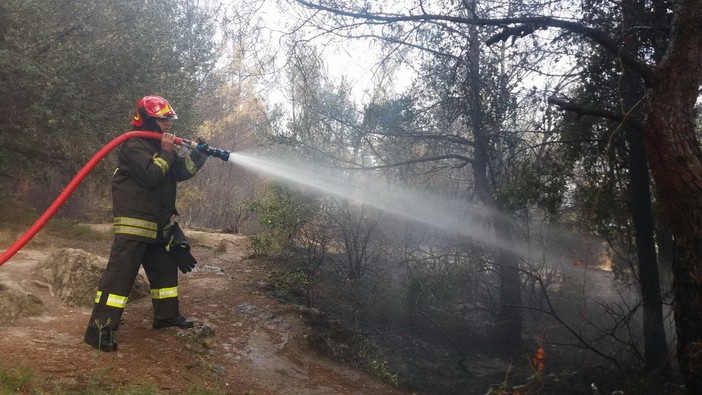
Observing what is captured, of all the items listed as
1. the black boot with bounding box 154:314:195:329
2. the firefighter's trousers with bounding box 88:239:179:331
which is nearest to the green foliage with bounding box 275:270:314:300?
the black boot with bounding box 154:314:195:329

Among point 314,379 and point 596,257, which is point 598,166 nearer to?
point 314,379

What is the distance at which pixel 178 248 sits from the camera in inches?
186

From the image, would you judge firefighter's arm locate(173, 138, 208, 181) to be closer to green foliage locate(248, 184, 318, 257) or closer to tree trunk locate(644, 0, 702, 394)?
tree trunk locate(644, 0, 702, 394)

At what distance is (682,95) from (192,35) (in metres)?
12.3

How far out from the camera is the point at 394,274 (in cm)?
1074

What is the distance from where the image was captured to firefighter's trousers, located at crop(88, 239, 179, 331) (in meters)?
3.97

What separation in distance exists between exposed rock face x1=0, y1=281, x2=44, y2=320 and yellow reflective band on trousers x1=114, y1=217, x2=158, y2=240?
1394 mm

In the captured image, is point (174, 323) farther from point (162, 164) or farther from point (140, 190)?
point (162, 164)

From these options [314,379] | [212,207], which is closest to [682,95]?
[314,379]

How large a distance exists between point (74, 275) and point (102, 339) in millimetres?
2070

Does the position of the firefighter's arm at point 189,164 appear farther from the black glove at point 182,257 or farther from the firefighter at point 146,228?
the black glove at point 182,257

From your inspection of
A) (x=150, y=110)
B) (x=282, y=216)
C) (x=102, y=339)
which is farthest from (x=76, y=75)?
(x=102, y=339)

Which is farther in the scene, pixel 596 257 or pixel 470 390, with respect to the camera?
pixel 596 257

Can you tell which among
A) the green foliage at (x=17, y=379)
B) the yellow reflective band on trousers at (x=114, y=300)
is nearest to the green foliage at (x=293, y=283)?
the yellow reflective band on trousers at (x=114, y=300)
